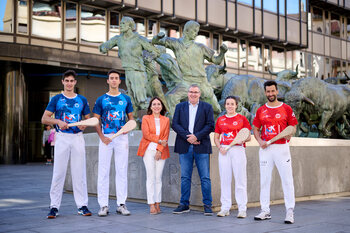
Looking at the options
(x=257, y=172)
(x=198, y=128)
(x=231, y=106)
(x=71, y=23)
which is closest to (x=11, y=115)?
(x=71, y=23)

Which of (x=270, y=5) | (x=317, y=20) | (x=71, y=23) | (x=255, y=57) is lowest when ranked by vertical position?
(x=255, y=57)

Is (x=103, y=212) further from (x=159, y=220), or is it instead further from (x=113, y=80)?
(x=113, y=80)

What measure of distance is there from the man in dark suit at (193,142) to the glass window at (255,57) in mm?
23391

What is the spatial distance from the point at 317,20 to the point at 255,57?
734 centimetres

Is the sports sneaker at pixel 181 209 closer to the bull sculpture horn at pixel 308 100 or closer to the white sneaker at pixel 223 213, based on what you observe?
the white sneaker at pixel 223 213

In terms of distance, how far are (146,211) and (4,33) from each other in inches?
610

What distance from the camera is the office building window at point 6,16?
20922 millimetres

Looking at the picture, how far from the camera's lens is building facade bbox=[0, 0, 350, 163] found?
70.5 feet

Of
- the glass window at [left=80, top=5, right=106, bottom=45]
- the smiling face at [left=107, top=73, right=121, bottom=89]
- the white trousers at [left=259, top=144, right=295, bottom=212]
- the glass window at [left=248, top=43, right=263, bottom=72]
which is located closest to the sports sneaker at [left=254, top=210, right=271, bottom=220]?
the white trousers at [left=259, top=144, right=295, bottom=212]

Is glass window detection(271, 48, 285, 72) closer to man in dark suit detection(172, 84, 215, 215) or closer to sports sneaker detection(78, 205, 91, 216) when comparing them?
man in dark suit detection(172, 84, 215, 215)

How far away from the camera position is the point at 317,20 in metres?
35.0

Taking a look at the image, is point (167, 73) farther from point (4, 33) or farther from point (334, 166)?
point (4, 33)

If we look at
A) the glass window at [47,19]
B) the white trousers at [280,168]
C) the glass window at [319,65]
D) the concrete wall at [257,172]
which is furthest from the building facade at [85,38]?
the white trousers at [280,168]

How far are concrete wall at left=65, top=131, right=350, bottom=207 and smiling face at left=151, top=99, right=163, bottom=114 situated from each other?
1.02 meters
